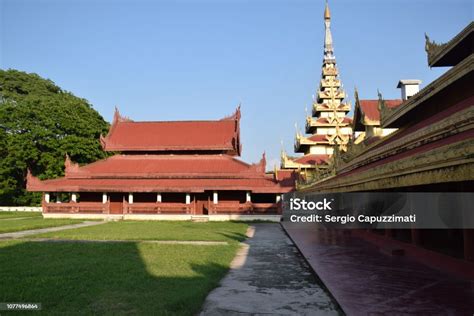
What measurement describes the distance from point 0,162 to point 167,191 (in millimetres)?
20008

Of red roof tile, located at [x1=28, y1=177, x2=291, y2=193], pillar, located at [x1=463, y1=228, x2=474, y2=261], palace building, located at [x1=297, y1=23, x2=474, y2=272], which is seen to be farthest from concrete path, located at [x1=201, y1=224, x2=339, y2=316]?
red roof tile, located at [x1=28, y1=177, x2=291, y2=193]

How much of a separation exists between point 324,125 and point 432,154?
105 ft

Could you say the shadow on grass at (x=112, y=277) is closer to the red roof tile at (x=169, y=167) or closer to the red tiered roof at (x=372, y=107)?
the red tiered roof at (x=372, y=107)

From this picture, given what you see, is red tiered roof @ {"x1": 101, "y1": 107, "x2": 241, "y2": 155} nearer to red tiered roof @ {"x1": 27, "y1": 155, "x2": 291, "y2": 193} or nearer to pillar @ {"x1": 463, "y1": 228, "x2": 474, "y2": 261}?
red tiered roof @ {"x1": 27, "y1": 155, "x2": 291, "y2": 193}

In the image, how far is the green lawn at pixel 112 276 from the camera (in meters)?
5.67

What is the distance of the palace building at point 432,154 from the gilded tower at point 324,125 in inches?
827

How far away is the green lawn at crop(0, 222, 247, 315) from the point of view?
18.6ft

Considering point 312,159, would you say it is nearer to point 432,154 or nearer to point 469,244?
point 469,244

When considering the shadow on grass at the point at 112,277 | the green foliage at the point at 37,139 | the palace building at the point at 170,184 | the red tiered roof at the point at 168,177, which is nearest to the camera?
the shadow on grass at the point at 112,277

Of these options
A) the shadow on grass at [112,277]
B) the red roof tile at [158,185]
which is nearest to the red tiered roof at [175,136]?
the red roof tile at [158,185]

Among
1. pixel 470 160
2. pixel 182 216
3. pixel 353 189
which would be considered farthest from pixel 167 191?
pixel 470 160

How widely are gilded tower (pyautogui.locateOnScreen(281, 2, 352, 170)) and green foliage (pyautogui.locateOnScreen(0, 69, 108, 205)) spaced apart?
68.0ft

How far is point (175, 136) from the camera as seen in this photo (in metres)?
33.0

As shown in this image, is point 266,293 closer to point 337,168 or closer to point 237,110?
point 337,168
